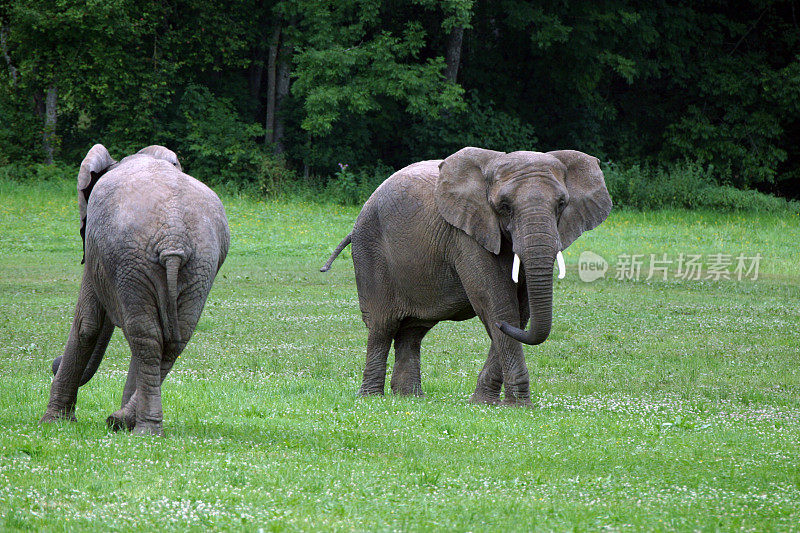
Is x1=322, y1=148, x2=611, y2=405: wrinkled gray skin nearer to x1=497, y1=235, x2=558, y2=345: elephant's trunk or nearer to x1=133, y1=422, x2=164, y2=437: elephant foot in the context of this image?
x1=497, y1=235, x2=558, y2=345: elephant's trunk

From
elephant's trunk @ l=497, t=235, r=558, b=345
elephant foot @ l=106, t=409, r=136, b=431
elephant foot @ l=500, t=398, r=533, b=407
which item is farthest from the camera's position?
elephant foot @ l=500, t=398, r=533, b=407

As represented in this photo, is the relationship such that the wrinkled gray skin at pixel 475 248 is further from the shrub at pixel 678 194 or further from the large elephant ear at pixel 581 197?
the shrub at pixel 678 194

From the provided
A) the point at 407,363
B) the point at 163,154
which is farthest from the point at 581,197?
the point at 163,154

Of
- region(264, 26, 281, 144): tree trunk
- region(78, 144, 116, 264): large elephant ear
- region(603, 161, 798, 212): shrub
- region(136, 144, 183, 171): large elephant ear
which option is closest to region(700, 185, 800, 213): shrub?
region(603, 161, 798, 212): shrub

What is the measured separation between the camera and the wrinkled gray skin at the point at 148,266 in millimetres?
7887

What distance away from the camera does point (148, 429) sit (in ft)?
26.6

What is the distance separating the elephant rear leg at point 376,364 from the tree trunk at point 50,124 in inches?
1207

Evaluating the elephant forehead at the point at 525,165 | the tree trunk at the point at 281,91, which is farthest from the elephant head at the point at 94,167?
the tree trunk at the point at 281,91

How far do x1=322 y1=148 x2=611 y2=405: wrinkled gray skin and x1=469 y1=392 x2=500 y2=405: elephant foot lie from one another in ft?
0.04

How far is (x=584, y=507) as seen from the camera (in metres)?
6.46

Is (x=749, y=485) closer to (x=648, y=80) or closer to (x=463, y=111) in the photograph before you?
(x=463, y=111)

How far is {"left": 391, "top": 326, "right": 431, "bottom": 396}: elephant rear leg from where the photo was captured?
12.0 m

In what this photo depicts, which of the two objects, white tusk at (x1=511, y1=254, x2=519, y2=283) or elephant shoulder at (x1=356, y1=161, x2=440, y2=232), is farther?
elephant shoulder at (x1=356, y1=161, x2=440, y2=232)

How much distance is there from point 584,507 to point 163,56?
3880cm
